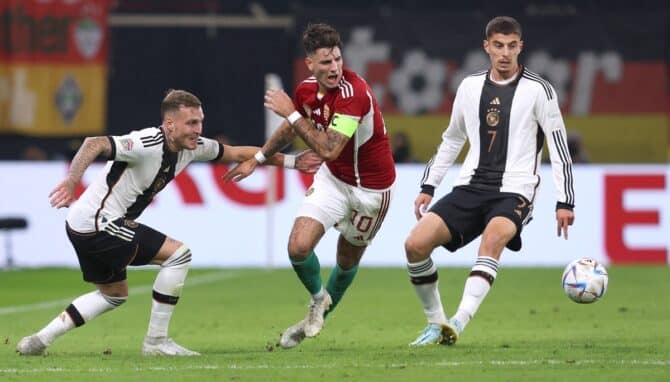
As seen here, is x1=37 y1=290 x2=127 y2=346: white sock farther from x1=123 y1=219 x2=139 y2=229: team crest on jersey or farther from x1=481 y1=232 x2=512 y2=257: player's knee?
x1=481 y1=232 x2=512 y2=257: player's knee

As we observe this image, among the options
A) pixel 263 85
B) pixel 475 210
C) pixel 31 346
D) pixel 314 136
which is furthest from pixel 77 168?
pixel 263 85

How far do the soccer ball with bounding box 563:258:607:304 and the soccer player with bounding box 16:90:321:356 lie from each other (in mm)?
2562

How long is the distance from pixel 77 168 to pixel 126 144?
392mm

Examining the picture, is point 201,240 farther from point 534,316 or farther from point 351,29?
point 534,316

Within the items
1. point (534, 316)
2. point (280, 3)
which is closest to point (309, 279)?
point (534, 316)

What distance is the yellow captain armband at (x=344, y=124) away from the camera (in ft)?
32.0

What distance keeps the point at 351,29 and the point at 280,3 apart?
2.12 meters

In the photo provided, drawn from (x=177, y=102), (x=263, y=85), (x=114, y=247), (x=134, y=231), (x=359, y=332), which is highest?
(x=263, y=85)

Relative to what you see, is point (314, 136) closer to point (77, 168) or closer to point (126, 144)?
point (126, 144)

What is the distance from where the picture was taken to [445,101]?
22.7 meters

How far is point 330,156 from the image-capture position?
9.73 m

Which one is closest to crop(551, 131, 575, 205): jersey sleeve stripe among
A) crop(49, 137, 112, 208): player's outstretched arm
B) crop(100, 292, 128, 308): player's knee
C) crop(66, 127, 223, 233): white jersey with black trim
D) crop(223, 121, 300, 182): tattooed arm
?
crop(223, 121, 300, 182): tattooed arm

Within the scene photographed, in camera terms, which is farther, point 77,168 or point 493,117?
point 493,117

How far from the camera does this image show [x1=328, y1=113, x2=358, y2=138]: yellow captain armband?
9.75 meters
